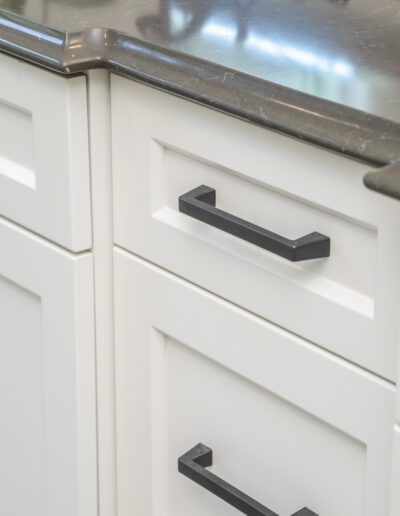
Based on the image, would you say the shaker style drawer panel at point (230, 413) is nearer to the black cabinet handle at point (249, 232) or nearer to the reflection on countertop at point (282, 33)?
the black cabinet handle at point (249, 232)

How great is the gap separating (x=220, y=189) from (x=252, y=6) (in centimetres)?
27

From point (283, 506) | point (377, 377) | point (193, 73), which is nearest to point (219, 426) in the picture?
point (283, 506)

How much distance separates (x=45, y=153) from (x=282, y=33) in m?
0.26

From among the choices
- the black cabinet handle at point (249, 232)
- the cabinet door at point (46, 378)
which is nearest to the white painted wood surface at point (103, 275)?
the cabinet door at point (46, 378)

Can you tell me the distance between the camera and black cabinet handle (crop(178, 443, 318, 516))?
3.13ft

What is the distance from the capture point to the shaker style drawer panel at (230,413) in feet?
2.85

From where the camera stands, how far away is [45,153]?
1.04 metres

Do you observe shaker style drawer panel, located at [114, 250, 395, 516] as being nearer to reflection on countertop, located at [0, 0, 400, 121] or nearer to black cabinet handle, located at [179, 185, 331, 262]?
black cabinet handle, located at [179, 185, 331, 262]

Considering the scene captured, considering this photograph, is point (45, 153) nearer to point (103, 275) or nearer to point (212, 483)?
point (103, 275)

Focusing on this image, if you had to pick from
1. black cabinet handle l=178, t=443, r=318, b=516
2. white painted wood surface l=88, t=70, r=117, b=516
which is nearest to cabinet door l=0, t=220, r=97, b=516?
white painted wood surface l=88, t=70, r=117, b=516

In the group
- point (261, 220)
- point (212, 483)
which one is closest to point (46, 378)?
point (212, 483)

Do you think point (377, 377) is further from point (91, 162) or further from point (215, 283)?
point (91, 162)

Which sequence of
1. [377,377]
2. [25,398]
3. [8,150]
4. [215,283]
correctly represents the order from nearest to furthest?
[377,377], [215,283], [8,150], [25,398]

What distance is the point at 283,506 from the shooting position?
0.97 m
